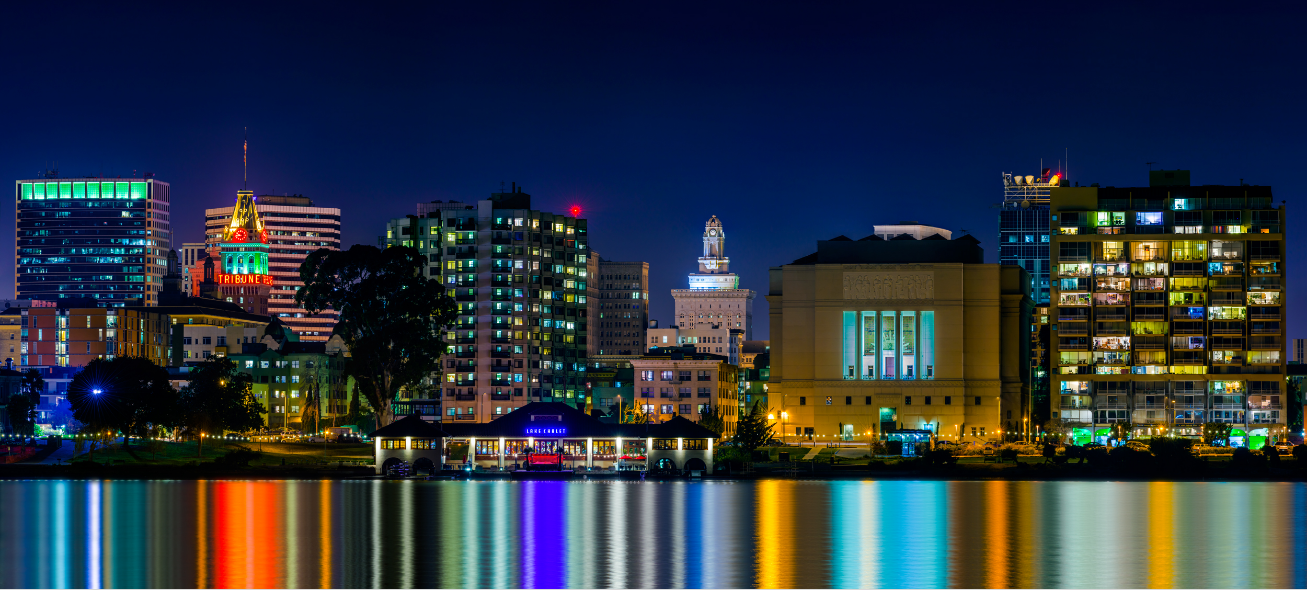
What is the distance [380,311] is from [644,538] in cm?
10079

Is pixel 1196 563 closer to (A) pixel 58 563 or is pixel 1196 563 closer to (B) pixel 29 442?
(A) pixel 58 563

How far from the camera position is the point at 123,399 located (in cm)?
16088

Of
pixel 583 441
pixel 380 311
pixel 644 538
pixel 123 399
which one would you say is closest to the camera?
pixel 644 538

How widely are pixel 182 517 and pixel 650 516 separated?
2585cm

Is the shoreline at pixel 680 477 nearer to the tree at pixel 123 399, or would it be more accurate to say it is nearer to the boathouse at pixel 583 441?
the boathouse at pixel 583 441

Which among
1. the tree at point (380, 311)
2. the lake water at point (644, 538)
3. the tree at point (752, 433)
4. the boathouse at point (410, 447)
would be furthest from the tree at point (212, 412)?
the tree at point (752, 433)

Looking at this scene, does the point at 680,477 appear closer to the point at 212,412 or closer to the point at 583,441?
the point at 583,441

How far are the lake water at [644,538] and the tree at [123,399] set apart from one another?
41.3 metres

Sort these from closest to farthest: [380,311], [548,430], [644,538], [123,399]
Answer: [644,538] → [548,430] → [123,399] → [380,311]

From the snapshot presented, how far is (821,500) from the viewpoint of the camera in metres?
106

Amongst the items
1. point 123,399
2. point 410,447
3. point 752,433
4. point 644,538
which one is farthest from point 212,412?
point 644,538

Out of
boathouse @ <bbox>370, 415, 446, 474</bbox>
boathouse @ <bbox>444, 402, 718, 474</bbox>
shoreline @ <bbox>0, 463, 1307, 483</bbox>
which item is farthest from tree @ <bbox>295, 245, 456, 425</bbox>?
boathouse @ <bbox>370, 415, 446, 474</bbox>

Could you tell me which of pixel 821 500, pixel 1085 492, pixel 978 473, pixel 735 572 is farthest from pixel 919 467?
pixel 735 572

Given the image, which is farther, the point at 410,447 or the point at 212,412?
the point at 212,412
